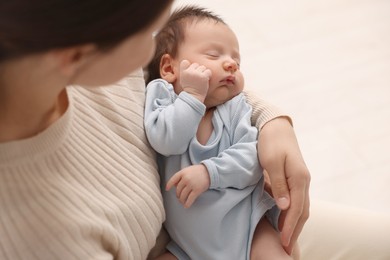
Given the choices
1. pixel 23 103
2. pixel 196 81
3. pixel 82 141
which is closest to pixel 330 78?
pixel 196 81

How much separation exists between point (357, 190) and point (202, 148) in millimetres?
850

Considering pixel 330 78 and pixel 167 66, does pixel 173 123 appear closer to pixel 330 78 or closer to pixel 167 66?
pixel 167 66

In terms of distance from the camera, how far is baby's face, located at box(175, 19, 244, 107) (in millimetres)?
996

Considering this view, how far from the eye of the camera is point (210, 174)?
2.98 ft

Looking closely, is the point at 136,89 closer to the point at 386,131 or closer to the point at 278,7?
the point at 386,131

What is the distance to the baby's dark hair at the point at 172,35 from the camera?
104 cm

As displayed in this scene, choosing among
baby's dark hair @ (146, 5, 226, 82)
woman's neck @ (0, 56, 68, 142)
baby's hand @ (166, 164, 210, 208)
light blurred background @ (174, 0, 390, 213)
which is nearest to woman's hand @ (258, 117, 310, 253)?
baby's hand @ (166, 164, 210, 208)

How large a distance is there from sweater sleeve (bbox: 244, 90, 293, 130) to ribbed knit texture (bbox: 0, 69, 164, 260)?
199 millimetres

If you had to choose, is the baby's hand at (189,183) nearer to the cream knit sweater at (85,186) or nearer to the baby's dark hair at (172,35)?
the cream knit sweater at (85,186)

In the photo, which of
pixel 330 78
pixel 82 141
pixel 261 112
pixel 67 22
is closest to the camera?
pixel 67 22

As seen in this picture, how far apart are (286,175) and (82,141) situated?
1.13 feet

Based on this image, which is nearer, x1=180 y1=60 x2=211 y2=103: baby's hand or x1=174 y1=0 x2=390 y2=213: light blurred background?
x1=180 y1=60 x2=211 y2=103: baby's hand

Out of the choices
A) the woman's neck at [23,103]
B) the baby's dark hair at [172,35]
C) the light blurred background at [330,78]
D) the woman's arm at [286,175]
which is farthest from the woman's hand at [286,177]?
the light blurred background at [330,78]

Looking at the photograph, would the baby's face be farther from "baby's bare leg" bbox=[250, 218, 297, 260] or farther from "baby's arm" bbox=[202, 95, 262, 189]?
"baby's bare leg" bbox=[250, 218, 297, 260]
